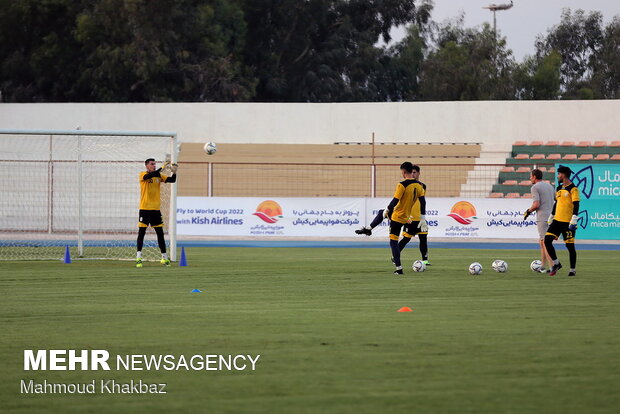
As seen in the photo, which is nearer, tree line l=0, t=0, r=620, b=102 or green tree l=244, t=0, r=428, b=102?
tree line l=0, t=0, r=620, b=102

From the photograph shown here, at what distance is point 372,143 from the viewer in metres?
43.1

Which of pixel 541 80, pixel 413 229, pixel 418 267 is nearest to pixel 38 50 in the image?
pixel 541 80

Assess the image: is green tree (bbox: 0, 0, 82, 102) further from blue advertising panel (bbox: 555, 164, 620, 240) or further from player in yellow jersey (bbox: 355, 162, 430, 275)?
player in yellow jersey (bbox: 355, 162, 430, 275)

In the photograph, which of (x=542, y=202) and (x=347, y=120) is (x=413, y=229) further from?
(x=347, y=120)

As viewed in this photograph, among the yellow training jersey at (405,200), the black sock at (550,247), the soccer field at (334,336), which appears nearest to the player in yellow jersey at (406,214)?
the yellow training jersey at (405,200)

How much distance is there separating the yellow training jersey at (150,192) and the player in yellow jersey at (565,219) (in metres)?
7.75

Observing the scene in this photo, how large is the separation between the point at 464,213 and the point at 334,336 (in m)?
22.3

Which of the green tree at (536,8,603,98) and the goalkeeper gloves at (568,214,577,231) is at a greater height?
the green tree at (536,8,603,98)

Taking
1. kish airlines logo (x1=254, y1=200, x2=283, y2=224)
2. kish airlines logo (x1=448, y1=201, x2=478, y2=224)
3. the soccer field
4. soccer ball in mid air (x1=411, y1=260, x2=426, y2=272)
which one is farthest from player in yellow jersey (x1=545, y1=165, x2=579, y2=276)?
kish airlines logo (x1=254, y1=200, x2=283, y2=224)

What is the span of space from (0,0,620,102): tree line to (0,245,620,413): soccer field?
38654mm

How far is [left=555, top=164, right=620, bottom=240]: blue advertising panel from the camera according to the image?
104ft

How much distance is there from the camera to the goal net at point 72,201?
31.5 metres

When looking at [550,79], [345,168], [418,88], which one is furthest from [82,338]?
[418,88]

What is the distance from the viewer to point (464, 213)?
32625mm
